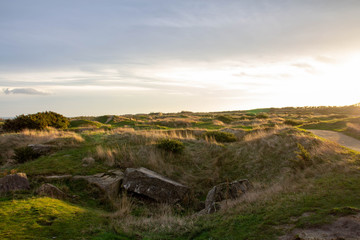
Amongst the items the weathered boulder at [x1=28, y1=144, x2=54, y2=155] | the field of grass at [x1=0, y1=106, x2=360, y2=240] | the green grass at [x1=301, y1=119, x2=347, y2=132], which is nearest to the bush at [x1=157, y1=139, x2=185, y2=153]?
the field of grass at [x1=0, y1=106, x2=360, y2=240]

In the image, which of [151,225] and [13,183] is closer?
[151,225]

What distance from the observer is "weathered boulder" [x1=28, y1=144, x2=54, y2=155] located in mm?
15109

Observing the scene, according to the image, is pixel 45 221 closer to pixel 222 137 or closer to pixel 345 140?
pixel 222 137

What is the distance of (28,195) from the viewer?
902 centimetres

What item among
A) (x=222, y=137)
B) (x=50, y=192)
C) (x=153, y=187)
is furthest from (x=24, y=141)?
(x=222, y=137)

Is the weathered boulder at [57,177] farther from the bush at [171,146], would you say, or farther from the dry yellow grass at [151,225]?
the bush at [171,146]

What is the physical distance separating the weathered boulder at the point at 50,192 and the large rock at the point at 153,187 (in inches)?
109

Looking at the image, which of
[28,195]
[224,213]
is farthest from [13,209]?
[224,213]

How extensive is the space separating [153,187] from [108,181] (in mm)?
2201

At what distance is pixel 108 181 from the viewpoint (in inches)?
453

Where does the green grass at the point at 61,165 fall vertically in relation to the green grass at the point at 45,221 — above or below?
above

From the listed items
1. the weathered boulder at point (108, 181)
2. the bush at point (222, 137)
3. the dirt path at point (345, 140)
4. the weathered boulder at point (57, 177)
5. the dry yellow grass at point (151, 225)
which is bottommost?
the dry yellow grass at point (151, 225)

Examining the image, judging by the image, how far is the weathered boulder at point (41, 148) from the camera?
1511 cm

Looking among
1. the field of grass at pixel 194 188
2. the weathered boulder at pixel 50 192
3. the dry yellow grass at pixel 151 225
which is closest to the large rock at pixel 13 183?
the field of grass at pixel 194 188
